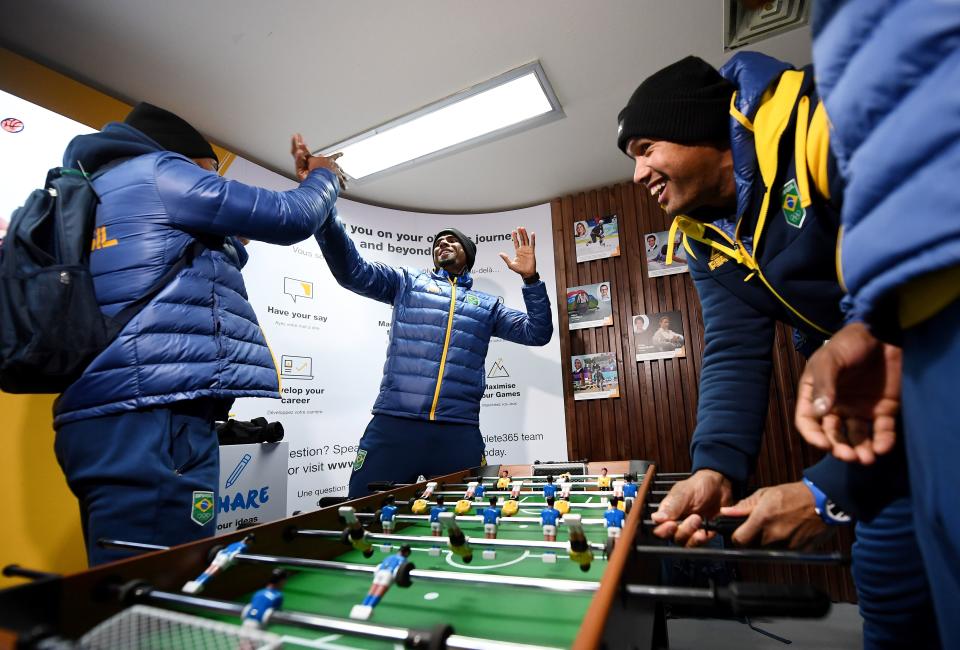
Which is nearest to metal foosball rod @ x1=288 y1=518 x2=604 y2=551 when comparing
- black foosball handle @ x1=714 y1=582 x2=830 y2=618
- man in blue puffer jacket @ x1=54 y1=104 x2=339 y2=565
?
black foosball handle @ x1=714 y1=582 x2=830 y2=618

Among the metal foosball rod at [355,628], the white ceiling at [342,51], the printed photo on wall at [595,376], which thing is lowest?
the metal foosball rod at [355,628]

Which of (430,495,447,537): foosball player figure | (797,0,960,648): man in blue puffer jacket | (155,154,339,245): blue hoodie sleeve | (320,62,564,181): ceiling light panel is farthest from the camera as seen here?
(320,62,564,181): ceiling light panel

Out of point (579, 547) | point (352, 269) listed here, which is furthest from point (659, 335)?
point (579, 547)

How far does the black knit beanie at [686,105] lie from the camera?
50.9 inches

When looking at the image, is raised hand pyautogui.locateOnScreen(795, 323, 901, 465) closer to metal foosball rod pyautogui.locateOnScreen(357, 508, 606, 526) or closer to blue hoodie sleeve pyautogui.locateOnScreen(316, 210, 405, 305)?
metal foosball rod pyautogui.locateOnScreen(357, 508, 606, 526)

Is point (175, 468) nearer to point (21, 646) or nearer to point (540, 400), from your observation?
point (21, 646)

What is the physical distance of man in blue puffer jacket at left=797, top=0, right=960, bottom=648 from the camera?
35 centimetres

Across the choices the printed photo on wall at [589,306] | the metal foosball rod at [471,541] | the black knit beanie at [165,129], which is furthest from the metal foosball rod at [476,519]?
the printed photo on wall at [589,306]

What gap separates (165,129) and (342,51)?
121cm

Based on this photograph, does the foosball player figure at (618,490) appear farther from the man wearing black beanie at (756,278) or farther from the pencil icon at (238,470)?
the pencil icon at (238,470)

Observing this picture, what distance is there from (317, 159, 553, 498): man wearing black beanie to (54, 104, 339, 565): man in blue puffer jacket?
993mm

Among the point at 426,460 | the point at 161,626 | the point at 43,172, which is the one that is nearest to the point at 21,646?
the point at 161,626

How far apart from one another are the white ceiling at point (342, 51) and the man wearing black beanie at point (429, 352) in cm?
89

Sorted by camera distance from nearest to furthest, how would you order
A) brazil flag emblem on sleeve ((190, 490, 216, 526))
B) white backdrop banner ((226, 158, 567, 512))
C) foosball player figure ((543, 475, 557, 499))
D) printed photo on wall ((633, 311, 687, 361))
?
1. brazil flag emblem on sleeve ((190, 490, 216, 526))
2. foosball player figure ((543, 475, 557, 499))
3. white backdrop banner ((226, 158, 567, 512))
4. printed photo on wall ((633, 311, 687, 361))
